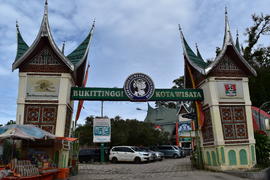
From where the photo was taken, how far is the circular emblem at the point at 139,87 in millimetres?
16297

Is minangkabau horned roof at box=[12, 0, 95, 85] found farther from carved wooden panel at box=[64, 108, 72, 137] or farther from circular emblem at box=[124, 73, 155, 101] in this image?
circular emblem at box=[124, 73, 155, 101]

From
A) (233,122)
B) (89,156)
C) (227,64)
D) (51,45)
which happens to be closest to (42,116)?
(51,45)

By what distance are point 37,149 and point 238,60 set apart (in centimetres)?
1291

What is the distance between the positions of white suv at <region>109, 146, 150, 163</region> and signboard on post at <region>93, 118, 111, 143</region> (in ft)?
6.39

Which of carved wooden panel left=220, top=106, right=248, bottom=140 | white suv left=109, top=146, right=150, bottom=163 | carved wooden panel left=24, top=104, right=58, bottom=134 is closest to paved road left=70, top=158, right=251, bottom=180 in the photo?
carved wooden panel left=220, top=106, right=248, bottom=140

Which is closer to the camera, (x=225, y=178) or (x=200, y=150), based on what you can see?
(x=225, y=178)

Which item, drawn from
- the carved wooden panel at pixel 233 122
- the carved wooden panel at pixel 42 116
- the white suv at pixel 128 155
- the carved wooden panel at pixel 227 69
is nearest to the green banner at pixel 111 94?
the carved wooden panel at pixel 42 116

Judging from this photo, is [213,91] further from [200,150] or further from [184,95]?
[200,150]

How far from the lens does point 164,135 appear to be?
3944 cm

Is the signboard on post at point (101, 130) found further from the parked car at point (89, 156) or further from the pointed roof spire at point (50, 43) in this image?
the pointed roof spire at point (50, 43)

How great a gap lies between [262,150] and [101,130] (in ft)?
45.4

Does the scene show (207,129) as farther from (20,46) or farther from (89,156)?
(89,156)

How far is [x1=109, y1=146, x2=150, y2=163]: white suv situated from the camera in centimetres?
2488

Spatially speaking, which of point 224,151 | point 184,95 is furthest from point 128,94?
point 224,151
